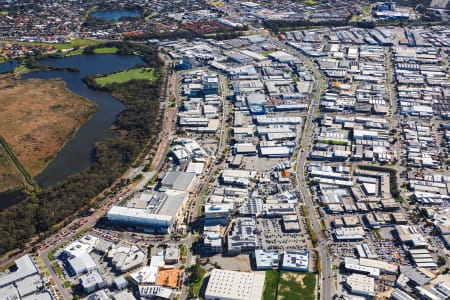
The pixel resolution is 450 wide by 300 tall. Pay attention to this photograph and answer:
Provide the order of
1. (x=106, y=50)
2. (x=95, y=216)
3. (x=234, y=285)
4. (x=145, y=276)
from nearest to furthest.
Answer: (x=234, y=285), (x=145, y=276), (x=95, y=216), (x=106, y=50)

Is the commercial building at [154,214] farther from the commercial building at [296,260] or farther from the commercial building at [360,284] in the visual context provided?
the commercial building at [360,284]

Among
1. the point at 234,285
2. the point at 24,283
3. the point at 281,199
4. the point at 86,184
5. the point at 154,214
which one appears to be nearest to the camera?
the point at 234,285

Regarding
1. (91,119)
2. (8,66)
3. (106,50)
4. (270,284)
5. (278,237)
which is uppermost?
(278,237)

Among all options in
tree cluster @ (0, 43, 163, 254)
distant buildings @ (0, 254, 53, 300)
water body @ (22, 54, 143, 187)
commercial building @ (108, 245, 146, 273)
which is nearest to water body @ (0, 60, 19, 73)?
water body @ (22, 54, 143, 187)

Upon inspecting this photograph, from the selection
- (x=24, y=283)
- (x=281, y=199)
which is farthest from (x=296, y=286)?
(x=24, y=283)

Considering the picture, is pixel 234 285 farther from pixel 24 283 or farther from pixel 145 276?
pixel 24 283

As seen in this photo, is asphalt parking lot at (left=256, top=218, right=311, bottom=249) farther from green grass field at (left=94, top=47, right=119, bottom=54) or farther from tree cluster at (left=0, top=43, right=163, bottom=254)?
green grass field at (left=94, top=47, right=119, bottom=54)

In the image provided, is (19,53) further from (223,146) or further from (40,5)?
(223,146)
